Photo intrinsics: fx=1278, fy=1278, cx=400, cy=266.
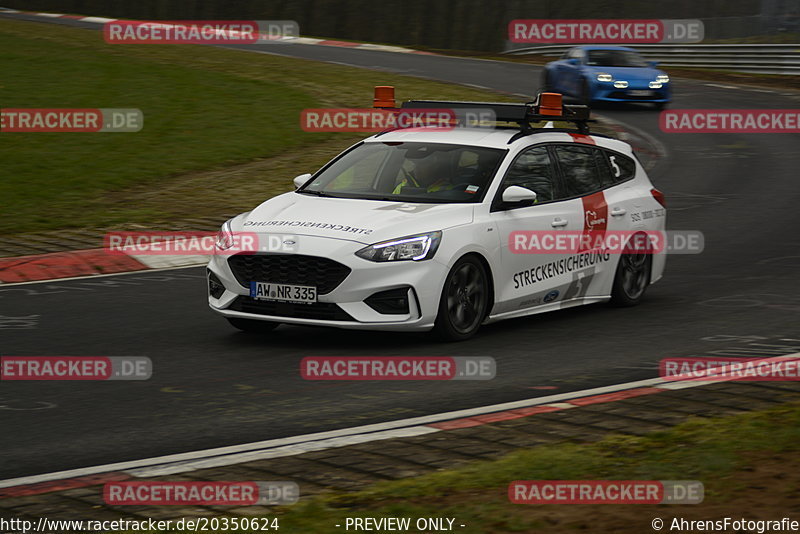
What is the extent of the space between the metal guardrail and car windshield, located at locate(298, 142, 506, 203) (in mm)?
29081

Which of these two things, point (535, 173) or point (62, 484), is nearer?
point (62, 484)

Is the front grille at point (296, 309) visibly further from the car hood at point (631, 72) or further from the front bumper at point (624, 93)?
the car hood at point (631, 72)

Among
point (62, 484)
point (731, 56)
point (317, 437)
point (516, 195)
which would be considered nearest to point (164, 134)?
point (516, 195)

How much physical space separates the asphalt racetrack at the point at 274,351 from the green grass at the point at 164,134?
12.6 ft

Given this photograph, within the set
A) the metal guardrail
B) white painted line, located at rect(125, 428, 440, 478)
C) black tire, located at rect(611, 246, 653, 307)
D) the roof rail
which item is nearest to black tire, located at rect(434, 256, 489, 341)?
the roof rail

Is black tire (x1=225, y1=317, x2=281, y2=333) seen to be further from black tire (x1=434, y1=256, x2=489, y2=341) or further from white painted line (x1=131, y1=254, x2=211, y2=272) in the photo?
white painted line (x1=131, y1=254, x2=211, y2=272)

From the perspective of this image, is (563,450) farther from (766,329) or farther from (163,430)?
(766,329)

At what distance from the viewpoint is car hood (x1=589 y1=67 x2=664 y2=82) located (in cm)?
2830

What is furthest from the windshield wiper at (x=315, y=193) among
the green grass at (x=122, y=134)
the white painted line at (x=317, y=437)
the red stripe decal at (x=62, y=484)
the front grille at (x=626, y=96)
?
the front grille at (x=626, y=96)

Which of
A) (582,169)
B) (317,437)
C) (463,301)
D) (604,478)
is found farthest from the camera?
(582,169)

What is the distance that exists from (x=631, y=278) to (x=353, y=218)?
10.5 ft

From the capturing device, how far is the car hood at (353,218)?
29.6ft

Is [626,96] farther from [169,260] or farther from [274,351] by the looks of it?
[274,351]

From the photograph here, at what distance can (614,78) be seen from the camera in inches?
1113
